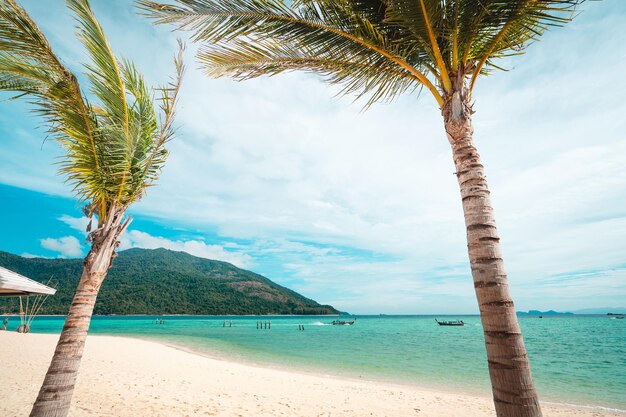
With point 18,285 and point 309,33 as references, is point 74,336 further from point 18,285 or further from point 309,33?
point 309,33

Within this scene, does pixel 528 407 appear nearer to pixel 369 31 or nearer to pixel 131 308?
pixel 369 31

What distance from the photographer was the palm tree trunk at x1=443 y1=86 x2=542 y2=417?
7.17 ft

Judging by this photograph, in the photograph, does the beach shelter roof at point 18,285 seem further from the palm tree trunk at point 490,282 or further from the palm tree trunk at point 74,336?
the palm tree trunk at point 490,282

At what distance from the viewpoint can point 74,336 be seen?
3.66 metres

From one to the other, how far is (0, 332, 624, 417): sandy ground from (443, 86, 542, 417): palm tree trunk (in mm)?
6382

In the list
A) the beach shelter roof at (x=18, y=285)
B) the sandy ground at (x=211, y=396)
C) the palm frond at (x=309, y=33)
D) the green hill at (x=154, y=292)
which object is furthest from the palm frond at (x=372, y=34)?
the green hill at (x=154, y=292)

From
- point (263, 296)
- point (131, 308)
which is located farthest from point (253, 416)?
point (263, 296)

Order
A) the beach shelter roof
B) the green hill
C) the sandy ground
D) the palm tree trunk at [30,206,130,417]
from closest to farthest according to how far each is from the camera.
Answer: the palm tree trunk at [30,206,130,417] < the beach shelter roof < the sandy ground < the green hill

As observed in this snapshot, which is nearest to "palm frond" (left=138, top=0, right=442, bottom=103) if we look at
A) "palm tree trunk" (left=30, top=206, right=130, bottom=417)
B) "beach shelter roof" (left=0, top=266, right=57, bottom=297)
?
"palm tree trunk" (left=30, top=206, right=130, bottom=417)

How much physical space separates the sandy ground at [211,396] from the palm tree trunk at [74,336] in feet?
10.4

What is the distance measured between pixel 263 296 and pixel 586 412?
4913 inches

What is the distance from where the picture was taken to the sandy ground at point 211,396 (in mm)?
6887

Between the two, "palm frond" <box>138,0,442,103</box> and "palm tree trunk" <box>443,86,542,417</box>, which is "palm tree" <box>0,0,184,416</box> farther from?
"palm tree trunk" <box>443,86,542,417</box>

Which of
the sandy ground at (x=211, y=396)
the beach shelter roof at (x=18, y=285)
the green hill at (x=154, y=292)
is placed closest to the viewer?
the beach shelter roof at (x=18, y=285)
